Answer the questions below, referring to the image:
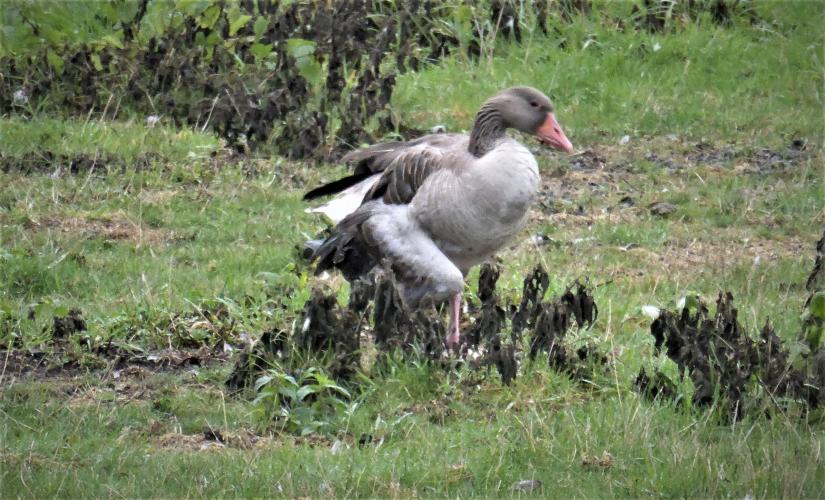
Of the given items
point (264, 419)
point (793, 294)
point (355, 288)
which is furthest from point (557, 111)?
point (264, 419)

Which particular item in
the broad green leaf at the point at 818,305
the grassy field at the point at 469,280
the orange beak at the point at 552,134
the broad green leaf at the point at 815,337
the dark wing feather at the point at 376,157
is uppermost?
the broad green leaf at the point at 818,305

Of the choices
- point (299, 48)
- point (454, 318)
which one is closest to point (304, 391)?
point (454, 318)

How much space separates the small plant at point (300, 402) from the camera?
235 inches

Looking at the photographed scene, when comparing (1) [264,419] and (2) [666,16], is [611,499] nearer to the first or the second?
(1) [264,419]

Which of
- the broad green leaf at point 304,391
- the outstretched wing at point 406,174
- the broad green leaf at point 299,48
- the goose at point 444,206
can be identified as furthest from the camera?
the broad green leaf at point 299,48

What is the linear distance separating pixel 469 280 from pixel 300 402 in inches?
99.2

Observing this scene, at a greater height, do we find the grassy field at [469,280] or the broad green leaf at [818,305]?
the broad green leaf at [818,305]

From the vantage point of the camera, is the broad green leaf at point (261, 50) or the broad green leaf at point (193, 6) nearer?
Result: the broad green leaf at point (193, 6)

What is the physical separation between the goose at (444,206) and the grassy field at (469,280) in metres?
0.54

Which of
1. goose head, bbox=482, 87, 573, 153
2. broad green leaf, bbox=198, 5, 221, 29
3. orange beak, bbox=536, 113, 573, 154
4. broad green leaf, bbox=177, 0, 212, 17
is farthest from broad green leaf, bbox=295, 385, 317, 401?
broad green leaf, bbox=198, 5, 221, 29

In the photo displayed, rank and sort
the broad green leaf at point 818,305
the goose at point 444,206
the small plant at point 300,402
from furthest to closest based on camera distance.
→ the goose at point 444,206 → the small plant at point 300,402 → the broad green leaf at point 818,305

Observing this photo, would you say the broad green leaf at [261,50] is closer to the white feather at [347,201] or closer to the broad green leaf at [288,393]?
the white feather at [347,201]

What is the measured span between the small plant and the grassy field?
5 cm

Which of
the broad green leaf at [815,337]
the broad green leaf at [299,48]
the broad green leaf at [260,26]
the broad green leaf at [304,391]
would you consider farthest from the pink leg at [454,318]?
the broad green leaf at [260,26]
